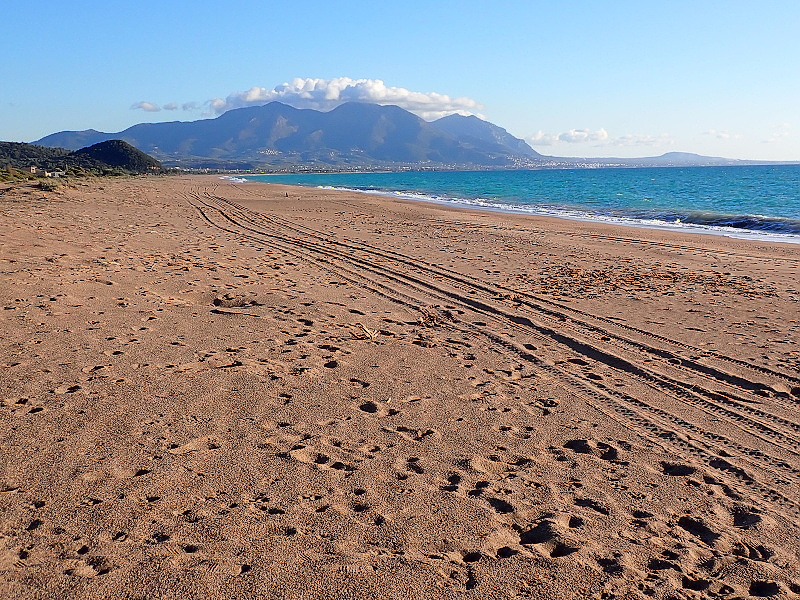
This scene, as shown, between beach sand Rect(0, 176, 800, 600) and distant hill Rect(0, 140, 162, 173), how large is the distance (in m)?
53.2

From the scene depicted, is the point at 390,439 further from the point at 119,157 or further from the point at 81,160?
the point at 119,157

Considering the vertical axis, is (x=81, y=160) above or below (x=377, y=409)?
above

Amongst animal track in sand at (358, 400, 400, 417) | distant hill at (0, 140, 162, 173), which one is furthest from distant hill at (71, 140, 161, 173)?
animal track in sand at (358, 400, 400, 417)

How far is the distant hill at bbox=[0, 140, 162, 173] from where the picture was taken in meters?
59.7

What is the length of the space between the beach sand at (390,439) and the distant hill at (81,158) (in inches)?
2095

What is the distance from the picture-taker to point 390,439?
4.62 m

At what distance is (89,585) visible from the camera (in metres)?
2.92

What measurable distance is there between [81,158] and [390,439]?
242ft

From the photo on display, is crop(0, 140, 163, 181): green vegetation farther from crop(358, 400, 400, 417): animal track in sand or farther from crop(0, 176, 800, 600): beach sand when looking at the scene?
crop(358, 400, 400, 417): animal track in sand

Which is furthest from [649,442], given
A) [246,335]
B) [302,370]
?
[246,335]

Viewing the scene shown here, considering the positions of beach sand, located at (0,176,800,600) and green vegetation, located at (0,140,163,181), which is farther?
green vegetation, located at (0,140,163,181)

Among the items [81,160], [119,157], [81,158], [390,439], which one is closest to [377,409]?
[390,439]

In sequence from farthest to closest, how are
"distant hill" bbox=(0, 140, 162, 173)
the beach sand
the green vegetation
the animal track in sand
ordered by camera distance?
"distant hill" bbox=(0, 140, 162, 173)
the green vegetation
the animal track in sand
the beach sand

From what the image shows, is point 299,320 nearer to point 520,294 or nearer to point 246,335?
point 246,335
